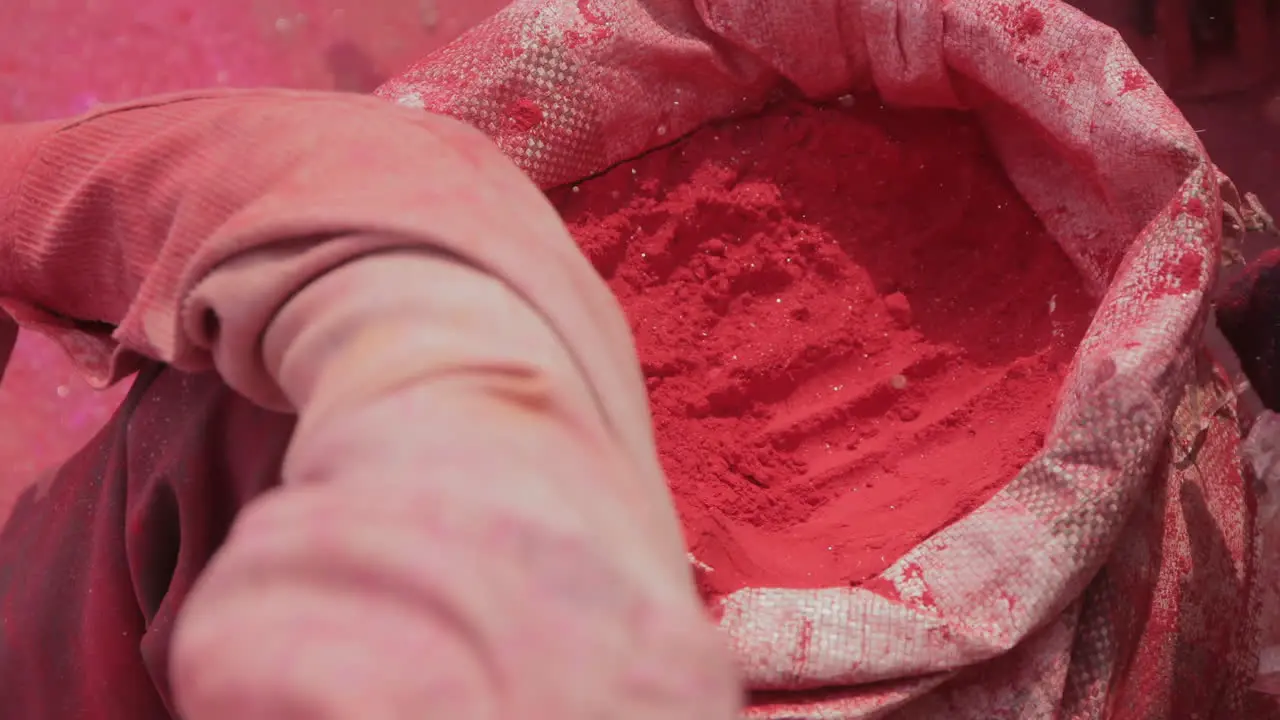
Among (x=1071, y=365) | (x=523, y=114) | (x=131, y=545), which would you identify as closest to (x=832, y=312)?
(x=1071, y=365)

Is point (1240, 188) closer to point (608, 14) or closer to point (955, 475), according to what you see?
point (955, 475)

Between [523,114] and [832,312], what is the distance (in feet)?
1.07

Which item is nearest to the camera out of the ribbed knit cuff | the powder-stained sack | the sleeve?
the sleeve

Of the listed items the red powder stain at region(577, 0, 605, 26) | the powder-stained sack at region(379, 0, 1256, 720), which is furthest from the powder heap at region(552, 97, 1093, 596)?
the red powder stain at region(577, 0, 605, 26)

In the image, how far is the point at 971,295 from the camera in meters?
1.00

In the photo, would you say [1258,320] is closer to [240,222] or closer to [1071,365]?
[1071,365]

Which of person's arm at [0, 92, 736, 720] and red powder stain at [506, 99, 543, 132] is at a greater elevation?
person's arm at [0, 92, 736, 720]

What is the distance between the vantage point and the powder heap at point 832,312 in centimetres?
90

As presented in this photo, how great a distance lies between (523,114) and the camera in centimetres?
95

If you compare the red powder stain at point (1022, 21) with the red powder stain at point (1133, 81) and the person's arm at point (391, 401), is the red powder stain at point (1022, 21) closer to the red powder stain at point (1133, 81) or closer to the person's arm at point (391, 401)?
the red powder stain at point (1133, 81)

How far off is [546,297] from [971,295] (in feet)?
2.30

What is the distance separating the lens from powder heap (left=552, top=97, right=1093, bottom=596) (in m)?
0.90

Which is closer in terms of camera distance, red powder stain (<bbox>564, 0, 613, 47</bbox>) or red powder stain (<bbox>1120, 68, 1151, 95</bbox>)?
red powder stain (<bbox>1120, 68, 1151, 95</bbox>)

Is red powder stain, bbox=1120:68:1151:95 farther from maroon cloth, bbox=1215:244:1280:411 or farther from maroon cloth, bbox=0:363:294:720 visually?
maroon cloth, bbox=0:363:294:720
